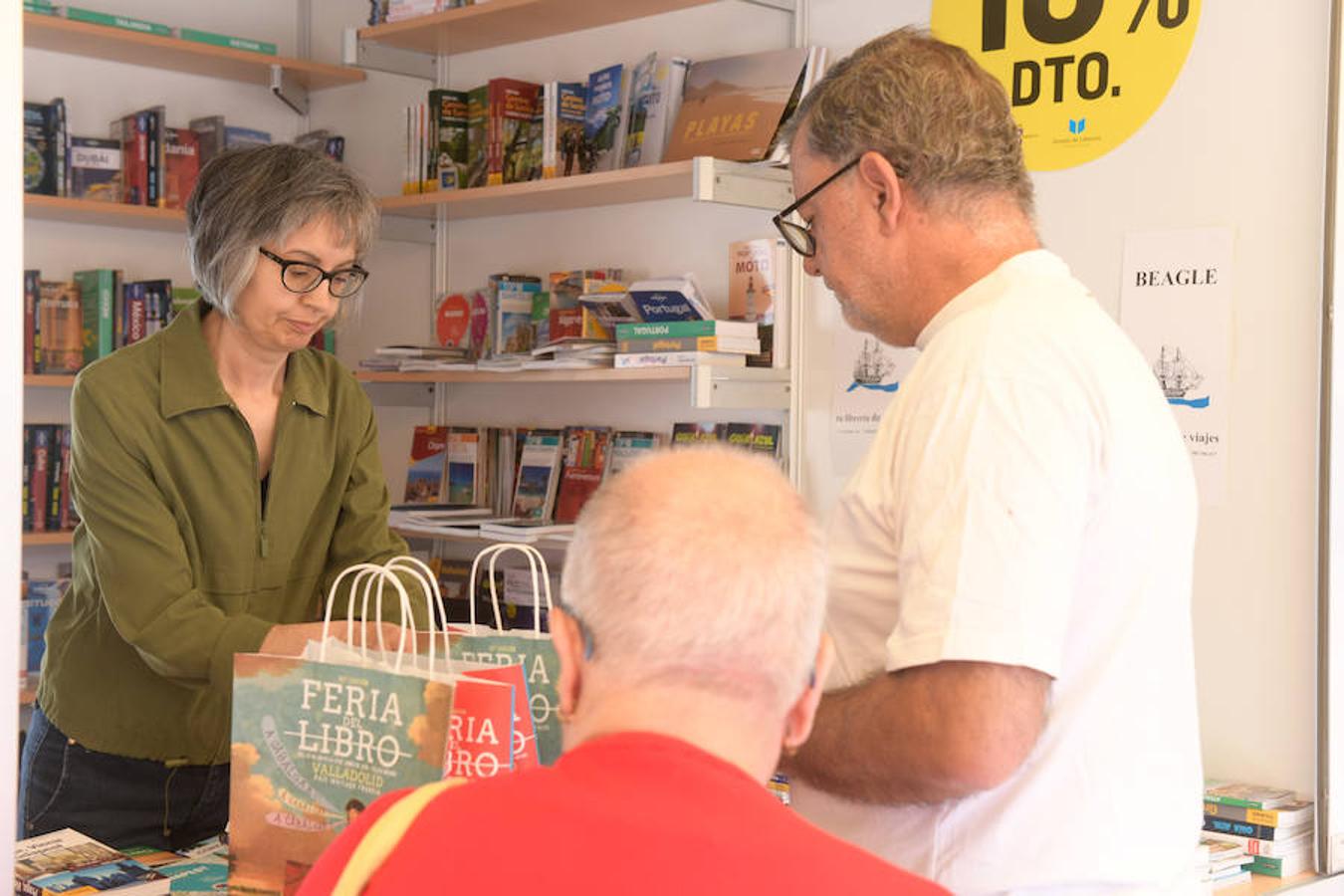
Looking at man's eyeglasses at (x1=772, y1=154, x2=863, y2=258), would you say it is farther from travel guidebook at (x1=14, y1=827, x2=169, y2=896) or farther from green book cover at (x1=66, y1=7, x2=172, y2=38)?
green book cover at (x1=66, y1=7, x2=172, y2=38)

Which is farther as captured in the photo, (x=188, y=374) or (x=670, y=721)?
(x=188, y=374)

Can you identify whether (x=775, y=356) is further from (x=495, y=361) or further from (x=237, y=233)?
(x=237, y=233)

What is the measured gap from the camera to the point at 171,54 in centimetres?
474

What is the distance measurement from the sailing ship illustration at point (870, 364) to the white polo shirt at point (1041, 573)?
5.73 feet

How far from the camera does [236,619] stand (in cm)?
215

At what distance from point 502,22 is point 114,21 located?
4.02ft

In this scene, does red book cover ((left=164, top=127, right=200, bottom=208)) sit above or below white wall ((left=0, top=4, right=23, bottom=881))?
above

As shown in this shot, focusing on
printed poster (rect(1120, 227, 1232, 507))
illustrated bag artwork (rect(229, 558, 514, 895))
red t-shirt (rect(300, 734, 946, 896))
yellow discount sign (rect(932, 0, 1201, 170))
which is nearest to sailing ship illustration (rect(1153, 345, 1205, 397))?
printed poster (rect(1120, 227, 1232, 507))

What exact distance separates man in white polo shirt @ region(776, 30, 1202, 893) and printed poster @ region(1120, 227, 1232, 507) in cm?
116

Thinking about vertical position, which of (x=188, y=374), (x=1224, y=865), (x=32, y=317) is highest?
(x=32, y=317)

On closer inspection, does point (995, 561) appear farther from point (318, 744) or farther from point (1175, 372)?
point (1175, 372)

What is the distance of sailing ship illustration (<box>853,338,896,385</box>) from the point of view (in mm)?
3301

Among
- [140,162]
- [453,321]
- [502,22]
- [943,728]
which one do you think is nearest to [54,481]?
[140,162]

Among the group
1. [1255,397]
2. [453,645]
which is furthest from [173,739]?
[1255,397]
